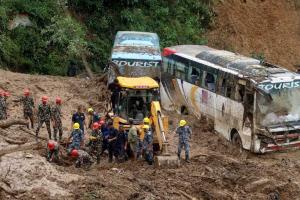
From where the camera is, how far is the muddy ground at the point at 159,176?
14391 mm

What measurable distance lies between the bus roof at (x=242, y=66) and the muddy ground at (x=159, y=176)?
94.6 inches

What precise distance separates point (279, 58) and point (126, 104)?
681 inches

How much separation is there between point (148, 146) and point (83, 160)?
73.7 inches

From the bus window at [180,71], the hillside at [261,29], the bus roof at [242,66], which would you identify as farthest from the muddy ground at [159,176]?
the hillside at [261,29]

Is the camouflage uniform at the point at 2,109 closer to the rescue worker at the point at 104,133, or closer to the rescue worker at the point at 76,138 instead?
the rescue worker at the point at 76,138

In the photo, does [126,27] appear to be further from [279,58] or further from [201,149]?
[201,149]

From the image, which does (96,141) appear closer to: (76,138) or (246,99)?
(76,138)

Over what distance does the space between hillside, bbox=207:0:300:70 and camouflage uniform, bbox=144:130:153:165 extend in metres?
17.5

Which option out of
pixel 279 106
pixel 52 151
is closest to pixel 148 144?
pixel 52 151

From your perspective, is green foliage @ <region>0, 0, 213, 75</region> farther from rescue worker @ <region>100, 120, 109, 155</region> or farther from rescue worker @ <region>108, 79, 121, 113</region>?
rescue worker @ <region>100, 120, 109, 155</region>

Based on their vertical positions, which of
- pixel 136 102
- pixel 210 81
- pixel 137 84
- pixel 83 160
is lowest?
pixel 83 160

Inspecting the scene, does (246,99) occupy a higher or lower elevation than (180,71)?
higher

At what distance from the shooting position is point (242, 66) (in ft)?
68.6

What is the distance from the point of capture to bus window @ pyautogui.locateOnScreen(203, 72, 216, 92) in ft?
71.9
